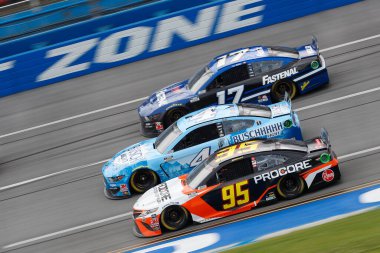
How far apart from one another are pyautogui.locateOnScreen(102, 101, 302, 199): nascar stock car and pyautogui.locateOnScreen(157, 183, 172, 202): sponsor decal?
1.09 meters

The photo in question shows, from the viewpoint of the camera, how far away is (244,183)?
531 inches

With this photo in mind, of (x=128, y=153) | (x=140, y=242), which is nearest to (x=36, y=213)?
(x=128, y=153)

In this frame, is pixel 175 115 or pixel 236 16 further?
pixel 236 16

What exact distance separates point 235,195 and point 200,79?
17.7ft

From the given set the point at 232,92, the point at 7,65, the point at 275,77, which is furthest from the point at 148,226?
the point at 7,65

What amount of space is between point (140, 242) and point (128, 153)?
278 centimetres

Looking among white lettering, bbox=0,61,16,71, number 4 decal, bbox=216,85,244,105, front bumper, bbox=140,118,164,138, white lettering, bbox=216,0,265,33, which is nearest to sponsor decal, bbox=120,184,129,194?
front bumper, bbox=140,118,164,138

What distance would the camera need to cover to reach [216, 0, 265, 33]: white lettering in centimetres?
2359

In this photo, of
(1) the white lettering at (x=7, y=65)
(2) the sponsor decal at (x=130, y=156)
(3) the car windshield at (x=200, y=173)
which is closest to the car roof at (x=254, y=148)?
(3) the car windshield at (x=200, y=173)

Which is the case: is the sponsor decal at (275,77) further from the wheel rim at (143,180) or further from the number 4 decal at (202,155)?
the wheel rim at (143,180)

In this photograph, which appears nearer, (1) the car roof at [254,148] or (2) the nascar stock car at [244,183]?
(2) the nascar stock car at [244,183]

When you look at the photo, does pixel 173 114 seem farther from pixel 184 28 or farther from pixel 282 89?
pixel 184 28

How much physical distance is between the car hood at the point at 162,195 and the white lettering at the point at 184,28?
10.0m

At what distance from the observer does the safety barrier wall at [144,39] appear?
2348 centimetres
